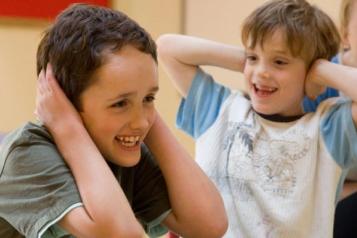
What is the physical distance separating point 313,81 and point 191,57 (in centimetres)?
31

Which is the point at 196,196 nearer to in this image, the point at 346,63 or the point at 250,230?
the point at 250,230

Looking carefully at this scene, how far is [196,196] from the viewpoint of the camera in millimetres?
1040

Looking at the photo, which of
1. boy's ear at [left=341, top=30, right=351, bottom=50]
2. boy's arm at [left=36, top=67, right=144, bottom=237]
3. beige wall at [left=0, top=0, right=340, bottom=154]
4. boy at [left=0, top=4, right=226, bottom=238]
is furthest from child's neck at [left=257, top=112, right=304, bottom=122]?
beige wall at [left=0, top=0, right=340, bottom=154]

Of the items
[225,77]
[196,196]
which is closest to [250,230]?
[196,196]

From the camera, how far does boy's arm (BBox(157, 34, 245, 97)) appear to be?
1.35 meters

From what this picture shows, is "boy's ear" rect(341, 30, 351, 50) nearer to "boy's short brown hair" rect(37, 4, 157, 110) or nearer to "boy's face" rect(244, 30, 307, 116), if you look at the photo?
"boy's face" rect(244, 30, 307, 116)

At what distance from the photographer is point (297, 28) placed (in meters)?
1.24

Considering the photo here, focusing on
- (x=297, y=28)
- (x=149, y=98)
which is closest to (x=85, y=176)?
(x=149, y=98)

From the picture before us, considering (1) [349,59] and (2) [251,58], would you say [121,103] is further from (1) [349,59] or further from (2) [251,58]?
(1) [349,59]

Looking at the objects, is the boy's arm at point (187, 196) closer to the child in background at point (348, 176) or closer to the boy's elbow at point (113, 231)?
the boy's elbow at point (113, 231)

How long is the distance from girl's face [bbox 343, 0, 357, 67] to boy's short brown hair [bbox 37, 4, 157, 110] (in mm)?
619

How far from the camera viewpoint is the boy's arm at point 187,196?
104cm

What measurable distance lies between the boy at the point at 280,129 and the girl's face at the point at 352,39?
0.18ft

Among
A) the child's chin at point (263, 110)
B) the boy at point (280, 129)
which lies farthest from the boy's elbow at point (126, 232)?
the child's chin at point (263, 110)
